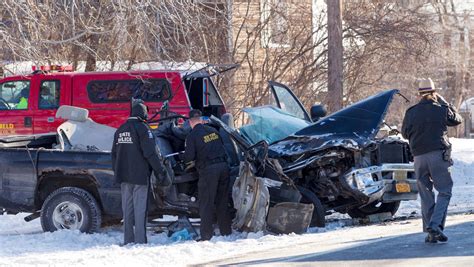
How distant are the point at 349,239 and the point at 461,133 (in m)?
39.1

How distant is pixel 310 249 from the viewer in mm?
9938

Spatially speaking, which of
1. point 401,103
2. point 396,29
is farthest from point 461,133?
point 396,29

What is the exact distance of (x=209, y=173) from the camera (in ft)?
37.2

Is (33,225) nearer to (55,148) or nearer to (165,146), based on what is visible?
(55,148)

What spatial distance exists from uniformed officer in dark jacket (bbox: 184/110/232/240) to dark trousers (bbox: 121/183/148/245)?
0.68 m

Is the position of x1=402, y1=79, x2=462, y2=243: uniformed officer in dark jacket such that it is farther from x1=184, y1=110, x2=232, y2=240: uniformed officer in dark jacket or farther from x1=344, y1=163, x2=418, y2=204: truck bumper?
x1=184, y1=110, x2=232, y2=240: uniformed officer in dark jacket

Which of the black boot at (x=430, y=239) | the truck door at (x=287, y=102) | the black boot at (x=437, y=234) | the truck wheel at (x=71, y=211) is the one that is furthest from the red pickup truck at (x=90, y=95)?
the black boot at (x=437, y=234)

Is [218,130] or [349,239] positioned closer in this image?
[349,239]

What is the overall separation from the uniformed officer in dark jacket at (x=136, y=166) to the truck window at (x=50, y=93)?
17.9ft

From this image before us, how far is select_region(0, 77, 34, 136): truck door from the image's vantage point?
16516 mm

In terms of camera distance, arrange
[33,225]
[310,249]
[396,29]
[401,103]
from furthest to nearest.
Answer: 1. [401,103]
2. [396,29]
3. [33,225]
4. [310,249]

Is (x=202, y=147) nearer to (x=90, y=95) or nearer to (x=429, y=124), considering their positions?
(x=429, y=124)

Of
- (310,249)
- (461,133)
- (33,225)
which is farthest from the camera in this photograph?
(461,133)

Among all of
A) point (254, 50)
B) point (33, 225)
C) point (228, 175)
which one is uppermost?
point (254, 50)
